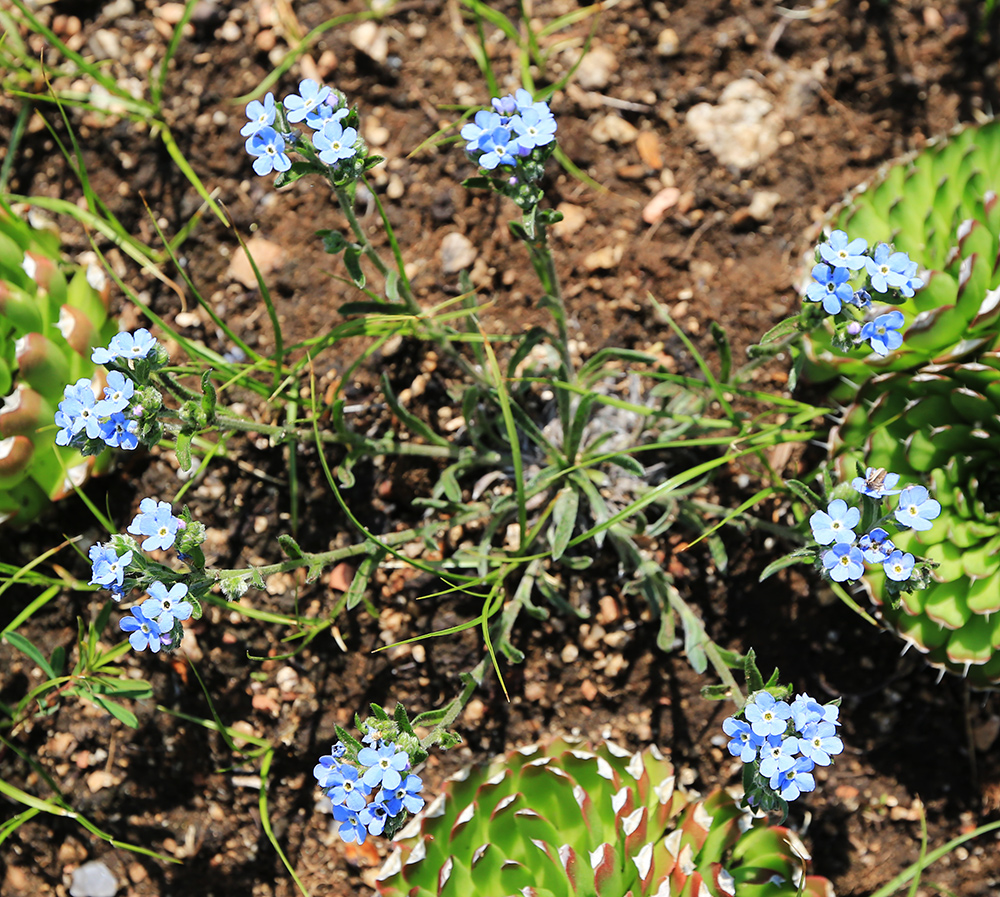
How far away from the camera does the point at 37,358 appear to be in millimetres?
3404

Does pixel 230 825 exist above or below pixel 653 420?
below

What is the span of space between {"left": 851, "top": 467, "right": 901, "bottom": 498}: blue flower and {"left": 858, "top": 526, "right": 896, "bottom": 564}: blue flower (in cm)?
12

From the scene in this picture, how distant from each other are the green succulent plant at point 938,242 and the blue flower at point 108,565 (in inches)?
96.1

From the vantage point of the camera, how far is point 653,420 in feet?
12.3

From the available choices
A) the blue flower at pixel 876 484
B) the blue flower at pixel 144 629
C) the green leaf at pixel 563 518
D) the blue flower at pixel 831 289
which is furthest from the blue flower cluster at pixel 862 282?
the blue flower at pixel 144 629

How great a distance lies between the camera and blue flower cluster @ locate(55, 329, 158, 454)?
2.57 meters

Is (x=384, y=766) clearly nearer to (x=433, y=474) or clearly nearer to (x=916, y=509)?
(x=433, y=474)

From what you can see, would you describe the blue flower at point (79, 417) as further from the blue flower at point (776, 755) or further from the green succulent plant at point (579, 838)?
the blue flower at point (776, 755)

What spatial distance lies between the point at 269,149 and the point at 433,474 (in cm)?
167

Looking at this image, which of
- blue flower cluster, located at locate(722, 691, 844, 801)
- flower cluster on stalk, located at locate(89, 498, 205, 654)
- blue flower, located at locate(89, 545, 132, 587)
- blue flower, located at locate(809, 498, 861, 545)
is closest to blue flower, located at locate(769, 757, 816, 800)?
blue flower cluster, located at locate(722, 691, 844, 801)

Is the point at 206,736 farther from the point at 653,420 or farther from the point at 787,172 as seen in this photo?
the point at 787,172

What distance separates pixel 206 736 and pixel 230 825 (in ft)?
1.34

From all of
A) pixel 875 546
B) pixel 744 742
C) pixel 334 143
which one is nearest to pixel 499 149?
pixel 334 143

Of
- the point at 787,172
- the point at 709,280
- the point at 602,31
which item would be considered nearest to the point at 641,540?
the point at 709,280
